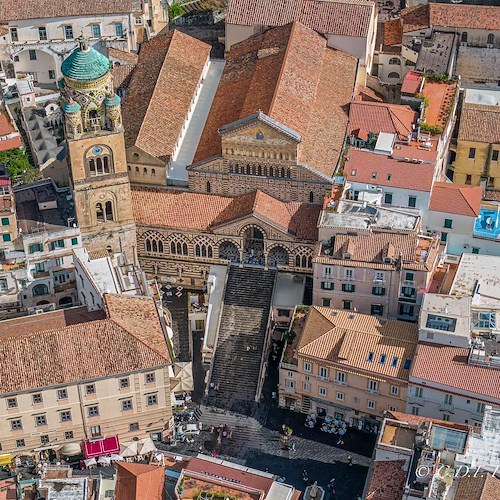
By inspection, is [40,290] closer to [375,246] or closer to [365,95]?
[375,246]

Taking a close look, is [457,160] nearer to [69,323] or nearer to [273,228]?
[273,228]

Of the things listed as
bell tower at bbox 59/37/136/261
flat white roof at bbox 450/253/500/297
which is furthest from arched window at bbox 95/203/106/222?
flat white roof at bbox 450/253/500/297

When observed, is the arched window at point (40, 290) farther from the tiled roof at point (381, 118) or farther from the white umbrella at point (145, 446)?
the tiled roof at point (381, 118)

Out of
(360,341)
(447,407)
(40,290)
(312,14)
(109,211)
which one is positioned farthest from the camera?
(312,14)

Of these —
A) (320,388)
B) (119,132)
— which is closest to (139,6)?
(119,132)

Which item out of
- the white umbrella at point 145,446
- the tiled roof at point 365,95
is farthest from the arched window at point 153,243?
the tiled roof at point 365,95

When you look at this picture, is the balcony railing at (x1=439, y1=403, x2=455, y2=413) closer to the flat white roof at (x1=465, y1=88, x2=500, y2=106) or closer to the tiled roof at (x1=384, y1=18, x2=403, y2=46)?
the flat white roof at (x1=465, y1=88, x2=500, y2=106)

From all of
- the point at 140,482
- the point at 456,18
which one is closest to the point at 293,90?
the point at 456,18
